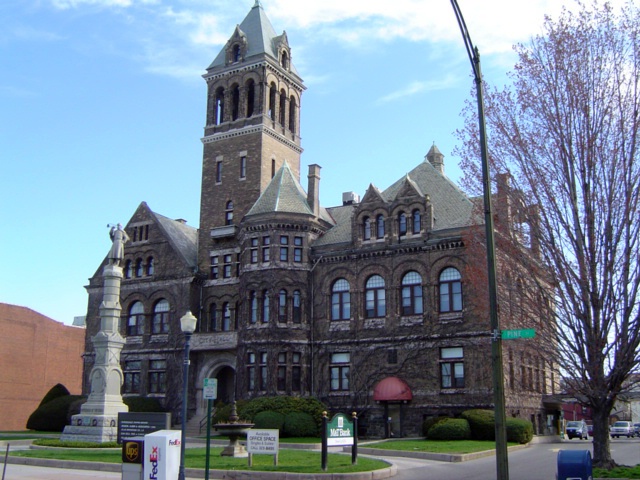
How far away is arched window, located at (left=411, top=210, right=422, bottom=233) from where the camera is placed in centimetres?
4212

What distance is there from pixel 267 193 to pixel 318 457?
24.3 metres

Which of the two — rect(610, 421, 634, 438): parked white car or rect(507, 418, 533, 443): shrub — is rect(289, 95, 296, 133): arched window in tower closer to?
rect(507, 418, 533, 443): shrub

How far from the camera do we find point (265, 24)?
55.8 meters

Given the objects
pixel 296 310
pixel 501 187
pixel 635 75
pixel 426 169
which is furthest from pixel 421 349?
pixel 635 75

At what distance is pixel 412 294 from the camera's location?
41.8 metres

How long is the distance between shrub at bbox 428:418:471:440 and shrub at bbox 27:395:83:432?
25968 mm

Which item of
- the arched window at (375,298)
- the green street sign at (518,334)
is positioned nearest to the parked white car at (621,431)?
the arched window at (375,298)

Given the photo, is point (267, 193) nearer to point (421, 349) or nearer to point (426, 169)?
point (426, 169)

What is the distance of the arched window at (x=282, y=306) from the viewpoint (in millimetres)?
43812

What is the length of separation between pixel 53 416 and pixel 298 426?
20.1 meters

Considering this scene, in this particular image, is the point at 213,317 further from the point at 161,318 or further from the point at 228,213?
the point at 228,213

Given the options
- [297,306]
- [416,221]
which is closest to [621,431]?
[416,221]

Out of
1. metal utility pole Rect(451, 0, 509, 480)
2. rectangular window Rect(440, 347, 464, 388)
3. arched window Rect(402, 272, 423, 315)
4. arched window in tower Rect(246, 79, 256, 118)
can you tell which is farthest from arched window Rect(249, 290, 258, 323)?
metal utility pole Rect(451, 0, 509, 480)

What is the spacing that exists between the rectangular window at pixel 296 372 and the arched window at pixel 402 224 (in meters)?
9.70
